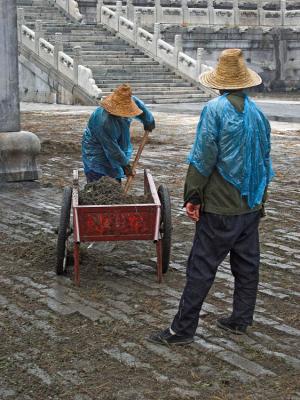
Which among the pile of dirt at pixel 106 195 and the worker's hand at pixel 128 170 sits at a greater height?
the worker's hand at pixel 128 170

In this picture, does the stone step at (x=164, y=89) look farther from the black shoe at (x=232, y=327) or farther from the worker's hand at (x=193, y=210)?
the worker's hand at (x=193, y=210)

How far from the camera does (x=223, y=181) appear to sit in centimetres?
475

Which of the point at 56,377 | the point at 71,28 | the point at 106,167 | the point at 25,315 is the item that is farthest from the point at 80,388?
the point at 71,28

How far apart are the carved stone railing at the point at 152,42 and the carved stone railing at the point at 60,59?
4069 millimetres

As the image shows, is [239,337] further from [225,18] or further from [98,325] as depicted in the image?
[225,18]

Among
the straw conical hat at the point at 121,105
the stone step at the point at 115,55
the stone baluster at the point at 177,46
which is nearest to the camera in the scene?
the straw conical hat at the point at 121,105

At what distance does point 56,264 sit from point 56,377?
7.11 ft

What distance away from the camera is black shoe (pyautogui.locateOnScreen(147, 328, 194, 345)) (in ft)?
15.8

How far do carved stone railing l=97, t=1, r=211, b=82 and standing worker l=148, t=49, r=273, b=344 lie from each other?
23650 mm

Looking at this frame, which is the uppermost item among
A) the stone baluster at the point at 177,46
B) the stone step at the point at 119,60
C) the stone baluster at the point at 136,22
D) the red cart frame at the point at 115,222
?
the stone baluster at the point at 136,22

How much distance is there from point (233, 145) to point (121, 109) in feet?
7.41

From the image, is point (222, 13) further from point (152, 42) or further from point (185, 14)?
point (152, 42)

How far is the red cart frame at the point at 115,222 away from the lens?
590 cm

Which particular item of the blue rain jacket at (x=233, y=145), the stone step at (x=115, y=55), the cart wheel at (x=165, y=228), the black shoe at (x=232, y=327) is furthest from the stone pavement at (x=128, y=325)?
the stone step at (x=115, y=55)
